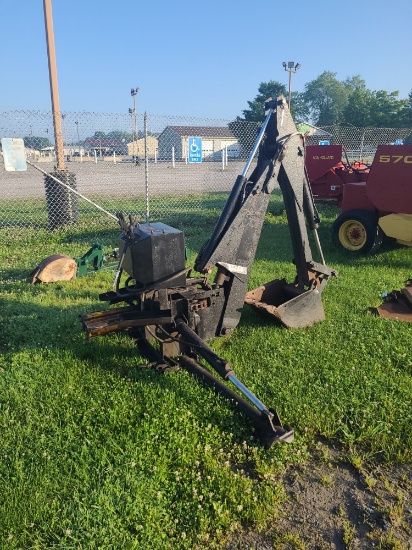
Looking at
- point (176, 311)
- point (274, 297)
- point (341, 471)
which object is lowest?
point (341, 471)

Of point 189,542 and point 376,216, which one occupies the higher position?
point 376,216

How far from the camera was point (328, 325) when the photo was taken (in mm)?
4699

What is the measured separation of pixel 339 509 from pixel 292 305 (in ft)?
7.27

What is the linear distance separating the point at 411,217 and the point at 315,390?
4610mm

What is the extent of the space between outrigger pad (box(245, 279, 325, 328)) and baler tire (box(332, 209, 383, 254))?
3.16 metres

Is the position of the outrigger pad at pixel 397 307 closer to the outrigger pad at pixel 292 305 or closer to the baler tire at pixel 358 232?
the outrigger pad at pixel 292 305

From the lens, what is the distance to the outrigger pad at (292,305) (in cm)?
453

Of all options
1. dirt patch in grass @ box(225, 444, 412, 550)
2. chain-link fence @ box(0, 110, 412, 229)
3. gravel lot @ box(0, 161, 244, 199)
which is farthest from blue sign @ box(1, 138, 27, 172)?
gravel lot @ box(0, 161, 244, 199)

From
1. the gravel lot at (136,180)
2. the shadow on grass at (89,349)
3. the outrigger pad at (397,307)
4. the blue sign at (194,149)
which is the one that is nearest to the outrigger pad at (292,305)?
the outrigger pad at (397,307)

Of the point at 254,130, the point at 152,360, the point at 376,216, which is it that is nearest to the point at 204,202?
the point at 254,130

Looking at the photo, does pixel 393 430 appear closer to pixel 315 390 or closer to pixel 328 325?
pixel 315 390

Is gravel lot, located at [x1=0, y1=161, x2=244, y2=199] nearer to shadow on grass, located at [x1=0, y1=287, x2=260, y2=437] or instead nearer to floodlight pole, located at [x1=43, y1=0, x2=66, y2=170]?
floodlight pole, located at [x1=43, y1=0, x2=66, y2=170]

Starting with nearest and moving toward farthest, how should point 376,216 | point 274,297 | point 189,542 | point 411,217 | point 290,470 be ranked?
point 189,542 → point 290,470 → point 274,297 → point 411,217 → point 376,216

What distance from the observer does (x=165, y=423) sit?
315cm
